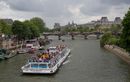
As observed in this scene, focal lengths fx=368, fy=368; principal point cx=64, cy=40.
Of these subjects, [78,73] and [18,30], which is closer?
[78,73]

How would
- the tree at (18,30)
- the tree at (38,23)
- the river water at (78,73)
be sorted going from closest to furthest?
the river water at (78,73), the tree at (18,30), the tree at (38,23)

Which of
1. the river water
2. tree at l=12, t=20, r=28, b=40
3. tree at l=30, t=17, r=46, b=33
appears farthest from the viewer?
tree at l=30, t=17, r=46, b=33

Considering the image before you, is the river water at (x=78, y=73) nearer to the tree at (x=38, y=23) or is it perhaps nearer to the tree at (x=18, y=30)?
the tree at (x=18, y=30)

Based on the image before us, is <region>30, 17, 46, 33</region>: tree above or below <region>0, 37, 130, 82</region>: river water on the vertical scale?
above

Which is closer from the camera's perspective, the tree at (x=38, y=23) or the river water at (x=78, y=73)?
the river water at (x=78, y=73)

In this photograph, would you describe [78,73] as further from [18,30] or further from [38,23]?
[38,23]

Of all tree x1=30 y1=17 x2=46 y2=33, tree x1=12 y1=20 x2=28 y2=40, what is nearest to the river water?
tree x1=12 y1=20 x2=28 y2=40

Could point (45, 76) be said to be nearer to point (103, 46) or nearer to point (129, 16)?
point (129, 16)

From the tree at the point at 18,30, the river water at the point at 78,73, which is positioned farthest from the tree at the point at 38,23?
the river water at the point at 78,73

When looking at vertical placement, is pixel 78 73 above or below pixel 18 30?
below

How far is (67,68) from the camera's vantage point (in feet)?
183

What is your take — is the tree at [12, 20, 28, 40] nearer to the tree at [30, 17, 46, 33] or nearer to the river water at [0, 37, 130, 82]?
the river water at [0, 37, 130, 82]

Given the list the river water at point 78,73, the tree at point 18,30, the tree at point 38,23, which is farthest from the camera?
the tree at point 38,23

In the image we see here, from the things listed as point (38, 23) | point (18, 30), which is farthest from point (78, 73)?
point (38, 23)
